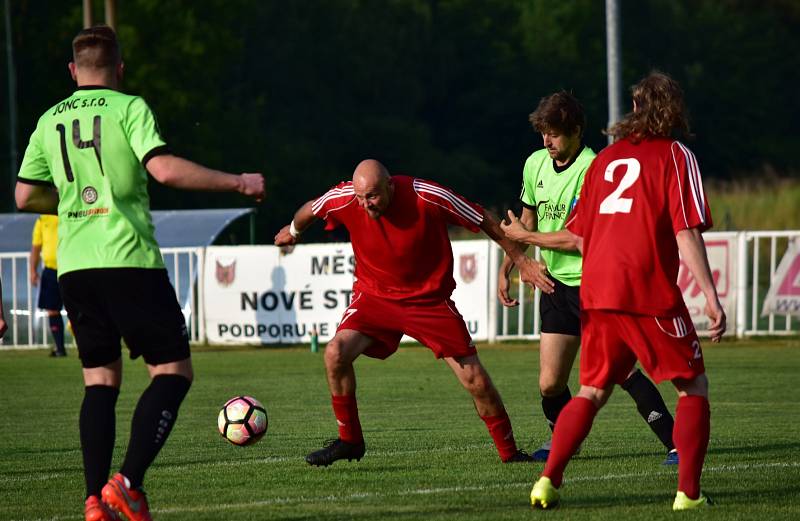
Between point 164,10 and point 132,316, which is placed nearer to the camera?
point 132,316

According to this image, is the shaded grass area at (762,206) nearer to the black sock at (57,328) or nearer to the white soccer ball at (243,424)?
the black sock at (57,328)

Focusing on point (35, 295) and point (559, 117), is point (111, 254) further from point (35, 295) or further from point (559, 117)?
point (35, 295)

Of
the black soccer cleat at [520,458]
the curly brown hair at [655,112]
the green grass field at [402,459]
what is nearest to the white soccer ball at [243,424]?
the green grass field at [402,459]

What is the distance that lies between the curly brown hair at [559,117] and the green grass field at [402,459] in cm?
194

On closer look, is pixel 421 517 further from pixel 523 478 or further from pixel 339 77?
pixel 339 77

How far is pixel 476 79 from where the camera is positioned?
71.1 meters

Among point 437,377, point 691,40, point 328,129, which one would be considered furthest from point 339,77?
point 437,377

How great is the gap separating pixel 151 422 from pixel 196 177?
3.54 feet

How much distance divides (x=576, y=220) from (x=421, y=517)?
1.55m

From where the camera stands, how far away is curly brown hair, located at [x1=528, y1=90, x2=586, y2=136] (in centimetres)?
839

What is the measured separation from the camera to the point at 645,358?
20.9ft

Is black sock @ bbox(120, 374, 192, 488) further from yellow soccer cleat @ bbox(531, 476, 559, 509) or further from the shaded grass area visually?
the shaded grass area

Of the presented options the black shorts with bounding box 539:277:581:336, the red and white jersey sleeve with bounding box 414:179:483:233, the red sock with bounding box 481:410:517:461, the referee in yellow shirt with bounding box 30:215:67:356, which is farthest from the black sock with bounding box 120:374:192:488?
the referee in yellow shirt with bounding box 30:215:67:356

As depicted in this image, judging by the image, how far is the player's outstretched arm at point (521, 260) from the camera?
7801mm
